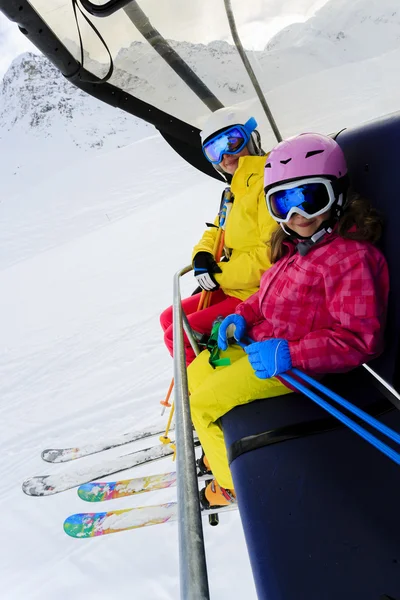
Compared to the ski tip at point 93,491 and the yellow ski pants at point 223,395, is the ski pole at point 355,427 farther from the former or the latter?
the ski tip at point 93,491

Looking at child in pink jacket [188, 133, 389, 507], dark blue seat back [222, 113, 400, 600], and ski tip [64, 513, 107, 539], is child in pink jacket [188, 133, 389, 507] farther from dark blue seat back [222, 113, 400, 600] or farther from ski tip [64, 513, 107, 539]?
ski tip [64, 513, 107, 539]

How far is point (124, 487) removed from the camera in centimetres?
293

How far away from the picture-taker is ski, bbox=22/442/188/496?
3.08 m

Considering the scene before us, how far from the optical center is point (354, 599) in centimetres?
103

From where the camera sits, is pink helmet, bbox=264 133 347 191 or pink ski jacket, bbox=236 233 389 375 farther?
pink helmet, bbox=264 133 347 191

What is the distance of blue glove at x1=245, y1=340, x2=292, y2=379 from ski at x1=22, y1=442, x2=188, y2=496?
158cm

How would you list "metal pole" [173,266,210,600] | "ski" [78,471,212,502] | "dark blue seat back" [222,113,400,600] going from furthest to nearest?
"ski" [78,471,212,502] → "dark blue seat back" [222,113,400,600] → "metal pole" [173,266,210,600]

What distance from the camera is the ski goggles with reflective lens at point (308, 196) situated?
173 centimetres

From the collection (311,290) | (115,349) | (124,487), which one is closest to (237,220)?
(311,290)

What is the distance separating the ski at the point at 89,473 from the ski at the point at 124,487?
0.09 meters

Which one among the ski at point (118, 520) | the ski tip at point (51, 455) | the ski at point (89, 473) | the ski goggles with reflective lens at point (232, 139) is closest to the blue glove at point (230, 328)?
the ski goggles with reflective lens at point (232, 139)

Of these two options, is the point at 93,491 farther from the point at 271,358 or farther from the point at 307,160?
the point at 307,160

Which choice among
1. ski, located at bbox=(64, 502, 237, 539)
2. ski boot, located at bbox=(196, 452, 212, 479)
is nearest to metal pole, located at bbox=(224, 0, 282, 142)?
ski boot, located at bbox=(196, 452, 212, 479)

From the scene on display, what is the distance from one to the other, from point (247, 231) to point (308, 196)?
2.61 ft
